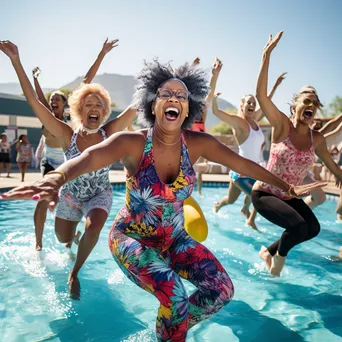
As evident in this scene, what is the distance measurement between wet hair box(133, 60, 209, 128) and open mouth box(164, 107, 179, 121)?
Answer: 252 mm

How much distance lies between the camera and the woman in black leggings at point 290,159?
4.05 metres

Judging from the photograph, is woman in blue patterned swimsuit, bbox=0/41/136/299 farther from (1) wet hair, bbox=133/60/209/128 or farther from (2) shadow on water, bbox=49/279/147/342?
(1) wet hair, bbox=133/60/209/128

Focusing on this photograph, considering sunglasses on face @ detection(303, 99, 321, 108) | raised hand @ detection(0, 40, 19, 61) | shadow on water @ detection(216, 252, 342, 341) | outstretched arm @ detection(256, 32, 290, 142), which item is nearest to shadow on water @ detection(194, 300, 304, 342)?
shadow on water @ detection(216, 252, 342, 341)

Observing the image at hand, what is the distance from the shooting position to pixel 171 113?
2809 mm

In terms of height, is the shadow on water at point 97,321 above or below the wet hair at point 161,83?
below

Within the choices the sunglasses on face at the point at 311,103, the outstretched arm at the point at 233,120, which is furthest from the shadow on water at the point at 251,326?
the outstretched arm at the point at 233,120

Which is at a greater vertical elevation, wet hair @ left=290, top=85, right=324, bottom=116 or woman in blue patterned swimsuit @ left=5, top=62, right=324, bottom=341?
wet hair @ left=290, top=85, right=324, bottom=116

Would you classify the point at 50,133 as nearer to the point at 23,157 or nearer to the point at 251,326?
the point at 251,326

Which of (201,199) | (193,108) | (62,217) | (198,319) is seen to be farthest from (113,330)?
(201,199)

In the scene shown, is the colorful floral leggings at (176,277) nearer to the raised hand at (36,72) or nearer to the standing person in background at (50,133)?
the standing person in background at (50,133)

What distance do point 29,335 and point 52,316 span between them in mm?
348

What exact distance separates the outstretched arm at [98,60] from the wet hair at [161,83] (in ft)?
7.28

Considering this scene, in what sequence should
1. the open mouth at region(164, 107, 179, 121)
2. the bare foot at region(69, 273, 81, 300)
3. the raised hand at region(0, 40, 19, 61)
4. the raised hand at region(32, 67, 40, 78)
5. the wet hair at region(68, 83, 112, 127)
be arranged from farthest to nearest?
1. the raised hand at region(32, 67, 40, 78)
2. the wet hair at region(68, 83, 112, 127)
3. the raised hand at region(0, 40, 19, 61)
4. the bare foot at region(69, 273, 81, 300)
5. the open mouth at region(164, 107, 179, 121)

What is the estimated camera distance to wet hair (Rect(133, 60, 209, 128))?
2973 mm
